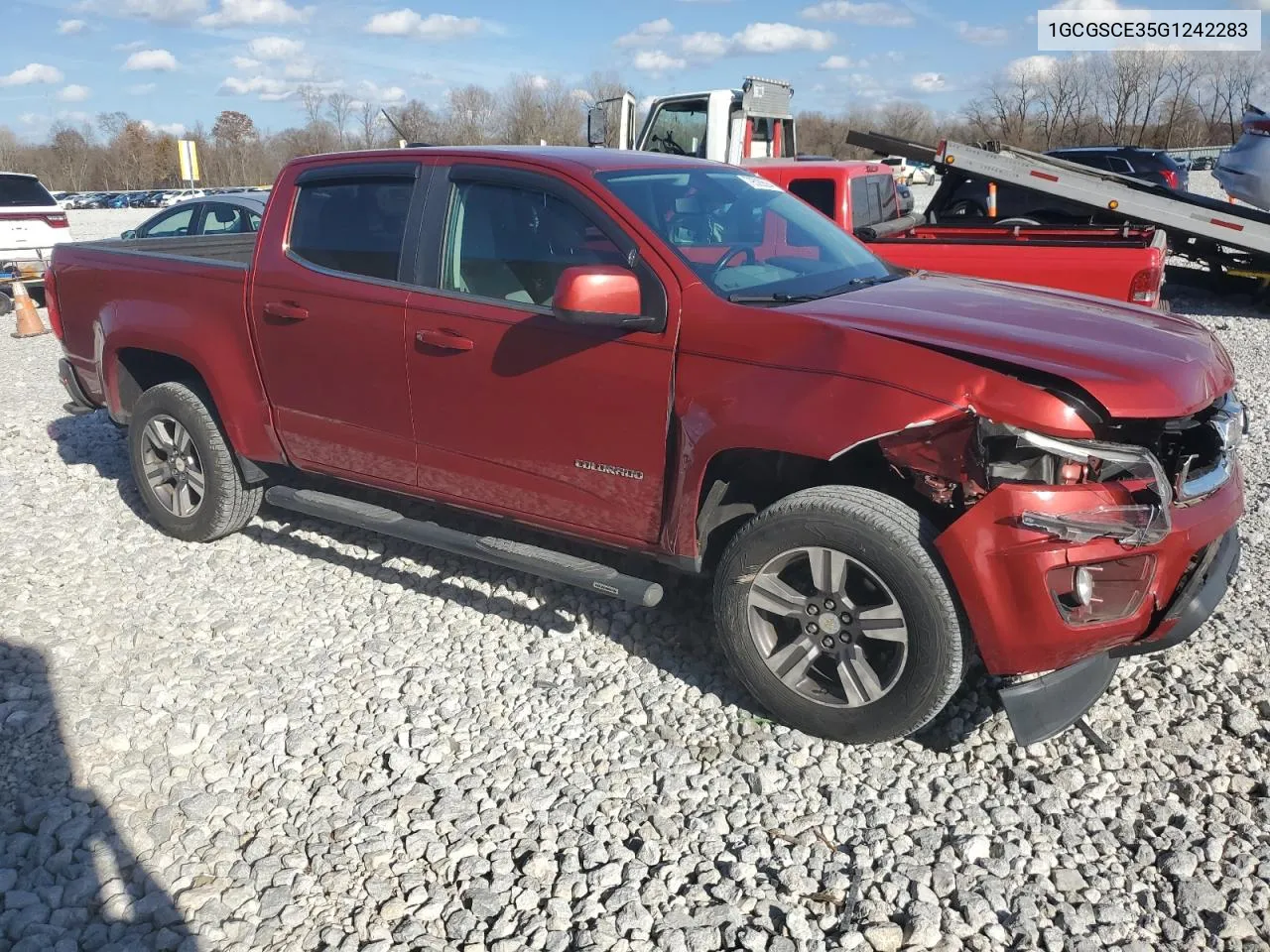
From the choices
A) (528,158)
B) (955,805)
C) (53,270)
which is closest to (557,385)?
(528,158)

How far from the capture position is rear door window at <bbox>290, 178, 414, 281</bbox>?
438cm

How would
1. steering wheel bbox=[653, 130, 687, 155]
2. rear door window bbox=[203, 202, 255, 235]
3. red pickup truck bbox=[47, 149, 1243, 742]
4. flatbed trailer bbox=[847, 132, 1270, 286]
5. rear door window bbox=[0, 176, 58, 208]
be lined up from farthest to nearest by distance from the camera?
rear door window bbox=[0, 176, 58, 208]
steering wheel bbox=[653, 130, 687, 155]
rear door window bbox=[203, 202, 255, 235]
flatbed trailer bbox=[847, 132, 1270, 286]
red pickup truck bbox=[47, 149, 1243, 742]

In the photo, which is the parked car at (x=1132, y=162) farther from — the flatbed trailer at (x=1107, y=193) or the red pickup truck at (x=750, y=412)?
the red pickup truck at (x=750, y=412)

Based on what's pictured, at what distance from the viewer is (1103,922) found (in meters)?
2.74

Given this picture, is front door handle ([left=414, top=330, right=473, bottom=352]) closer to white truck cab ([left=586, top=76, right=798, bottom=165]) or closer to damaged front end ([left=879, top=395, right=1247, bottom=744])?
damaged front end ([left=879, top=395, right=1247, bottom=744])

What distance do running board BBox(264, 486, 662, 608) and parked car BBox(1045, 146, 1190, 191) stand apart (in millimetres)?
15433

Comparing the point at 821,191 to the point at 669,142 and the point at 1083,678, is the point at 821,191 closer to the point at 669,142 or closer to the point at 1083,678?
the point at 669,142

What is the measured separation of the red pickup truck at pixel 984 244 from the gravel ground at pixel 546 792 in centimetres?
315

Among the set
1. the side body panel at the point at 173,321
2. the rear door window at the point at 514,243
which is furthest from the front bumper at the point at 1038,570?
the side body panel at the point at 173,321

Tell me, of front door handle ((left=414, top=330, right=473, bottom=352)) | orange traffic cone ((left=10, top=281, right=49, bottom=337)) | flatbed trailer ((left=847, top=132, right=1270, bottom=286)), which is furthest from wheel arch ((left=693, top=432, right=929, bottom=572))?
orange traffic cone ((left=10, top=281, right=49, bottom=337))

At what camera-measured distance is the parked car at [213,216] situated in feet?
36.9

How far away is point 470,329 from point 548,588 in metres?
1.42

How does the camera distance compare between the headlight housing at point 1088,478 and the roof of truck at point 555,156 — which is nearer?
the headlight housing at point 1088,478

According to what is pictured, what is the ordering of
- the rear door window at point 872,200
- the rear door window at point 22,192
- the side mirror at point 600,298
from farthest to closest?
the rear door window at point 22,192 < the rear door window at point 872,200 < the side mirror at point 600,298
